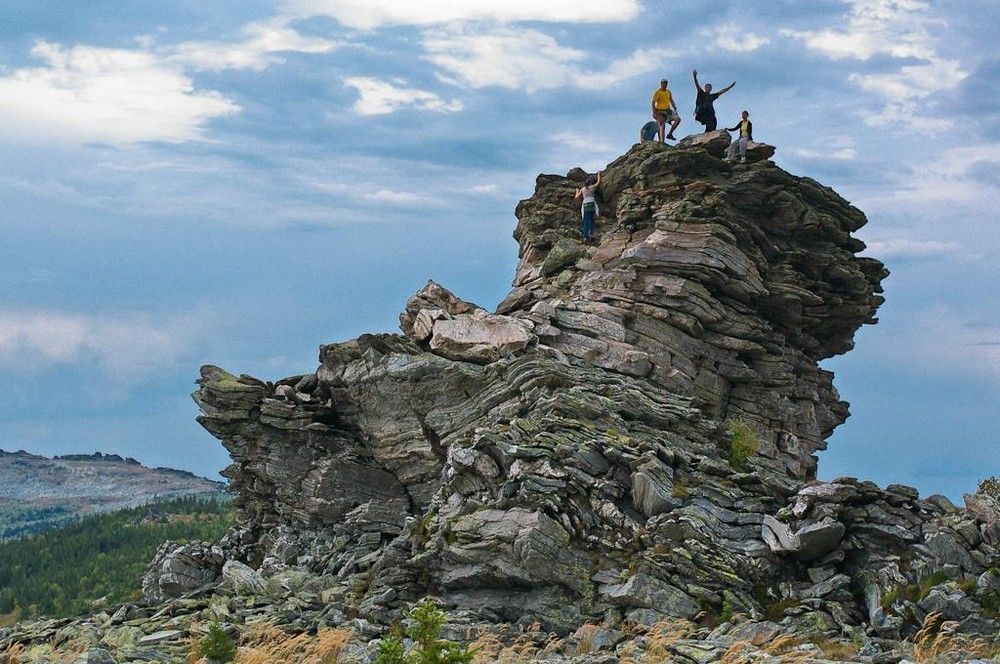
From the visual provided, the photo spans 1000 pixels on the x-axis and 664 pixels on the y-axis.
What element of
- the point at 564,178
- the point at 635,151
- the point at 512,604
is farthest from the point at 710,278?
the point at 512,604

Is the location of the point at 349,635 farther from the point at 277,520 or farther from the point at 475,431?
the point at 277,520

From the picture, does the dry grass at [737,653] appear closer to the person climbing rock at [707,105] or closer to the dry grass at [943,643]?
the dry grass at [943,643]

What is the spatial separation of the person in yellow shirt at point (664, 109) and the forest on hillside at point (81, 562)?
9564 centimetres

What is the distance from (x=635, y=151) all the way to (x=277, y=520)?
25.8 m

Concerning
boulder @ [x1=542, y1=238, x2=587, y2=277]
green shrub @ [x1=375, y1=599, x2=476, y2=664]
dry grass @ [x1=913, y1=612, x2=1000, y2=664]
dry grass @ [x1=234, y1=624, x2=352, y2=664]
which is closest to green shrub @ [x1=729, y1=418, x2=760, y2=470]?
dry grass @ [x1=913, y1=612, x2=1000, y2=664]

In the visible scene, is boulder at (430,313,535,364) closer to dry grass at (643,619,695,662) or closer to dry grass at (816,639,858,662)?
dry grass at (643,619,695,662)

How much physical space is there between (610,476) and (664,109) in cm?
2433

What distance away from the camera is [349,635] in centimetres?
3177

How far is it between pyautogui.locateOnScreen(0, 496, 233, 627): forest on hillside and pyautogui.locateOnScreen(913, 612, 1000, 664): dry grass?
11110cm

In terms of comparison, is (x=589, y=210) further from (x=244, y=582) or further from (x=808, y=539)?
(x=244, y=582)

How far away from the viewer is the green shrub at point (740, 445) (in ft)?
137

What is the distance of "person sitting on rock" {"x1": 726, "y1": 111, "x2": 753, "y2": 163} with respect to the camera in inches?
2063

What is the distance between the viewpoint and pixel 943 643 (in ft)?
96.0

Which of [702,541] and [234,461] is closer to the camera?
[702,541]
